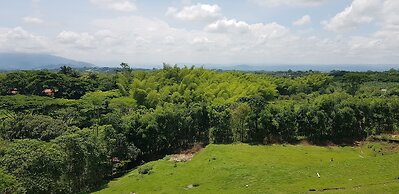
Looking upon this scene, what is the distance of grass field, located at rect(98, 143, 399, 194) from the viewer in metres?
37.2

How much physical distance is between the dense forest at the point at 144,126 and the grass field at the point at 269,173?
467 cm

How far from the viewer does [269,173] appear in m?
42.7

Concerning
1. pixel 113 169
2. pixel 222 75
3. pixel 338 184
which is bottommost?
pixel 113 169

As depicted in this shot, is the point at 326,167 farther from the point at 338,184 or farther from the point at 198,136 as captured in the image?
the point at 198,136

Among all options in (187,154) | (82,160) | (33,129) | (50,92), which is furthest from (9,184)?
(50,92)

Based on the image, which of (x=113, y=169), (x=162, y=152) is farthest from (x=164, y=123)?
(x=113, y=169)

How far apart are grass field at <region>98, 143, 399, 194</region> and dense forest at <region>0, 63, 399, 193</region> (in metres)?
4.67

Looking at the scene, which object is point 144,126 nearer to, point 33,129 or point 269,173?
point 33,129

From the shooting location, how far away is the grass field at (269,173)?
3716 centimetres

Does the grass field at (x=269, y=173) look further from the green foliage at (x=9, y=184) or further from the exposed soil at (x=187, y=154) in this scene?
the green foliage at (x=9, y=184)

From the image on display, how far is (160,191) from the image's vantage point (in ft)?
136

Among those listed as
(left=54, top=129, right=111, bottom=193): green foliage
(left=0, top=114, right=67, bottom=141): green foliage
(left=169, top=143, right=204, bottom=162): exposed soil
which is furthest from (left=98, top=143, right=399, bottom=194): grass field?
(left=0, top=114, right=67, bottom=141): green foliage

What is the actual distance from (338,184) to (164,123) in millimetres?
30712

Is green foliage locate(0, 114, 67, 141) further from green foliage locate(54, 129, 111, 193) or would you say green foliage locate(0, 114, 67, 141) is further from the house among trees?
the house among trees
